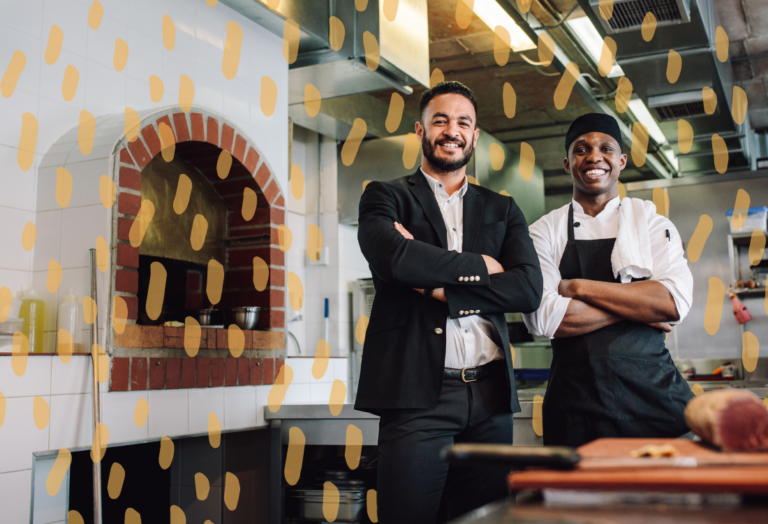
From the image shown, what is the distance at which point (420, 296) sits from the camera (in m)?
1.57

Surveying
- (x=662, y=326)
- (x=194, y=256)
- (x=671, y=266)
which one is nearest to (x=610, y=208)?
(x=671, y=266)

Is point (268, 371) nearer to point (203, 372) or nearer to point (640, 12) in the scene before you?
point (203, 372)

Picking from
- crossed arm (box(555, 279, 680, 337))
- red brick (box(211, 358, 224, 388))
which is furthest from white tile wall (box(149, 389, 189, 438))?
crossed arm (box(555, 279, 680, 337))

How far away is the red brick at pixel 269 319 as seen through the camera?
3.10 m

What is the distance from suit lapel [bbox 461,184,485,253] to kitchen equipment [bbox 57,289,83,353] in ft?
4.54

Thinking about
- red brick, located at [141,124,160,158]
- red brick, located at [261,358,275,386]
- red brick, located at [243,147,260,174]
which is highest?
red brick, located at [243,147,260,174]

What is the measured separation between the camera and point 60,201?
2406mm

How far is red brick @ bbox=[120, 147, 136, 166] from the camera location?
7.84 feet

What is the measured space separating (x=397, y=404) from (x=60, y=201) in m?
1.55

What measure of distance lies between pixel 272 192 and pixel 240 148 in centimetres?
26

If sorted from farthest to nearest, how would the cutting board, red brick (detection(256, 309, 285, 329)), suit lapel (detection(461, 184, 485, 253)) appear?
1. red brick (detection(256, 309, 285, 329))
2. suit lapel (detection(461, 184, 485, 253))
3. the cutting board

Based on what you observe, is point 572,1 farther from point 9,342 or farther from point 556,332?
point 9,342

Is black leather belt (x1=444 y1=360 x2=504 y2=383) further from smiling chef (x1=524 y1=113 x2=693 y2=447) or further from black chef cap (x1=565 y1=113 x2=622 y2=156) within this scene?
black chef cap (x1=565 y1=113 x2=622 y2=156)

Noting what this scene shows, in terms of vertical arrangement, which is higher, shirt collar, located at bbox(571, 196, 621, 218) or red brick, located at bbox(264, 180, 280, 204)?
red brick, located at bbox(264, 180, 280, 204)
